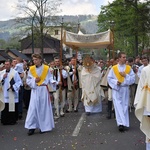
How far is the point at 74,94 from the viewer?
14.4 metres

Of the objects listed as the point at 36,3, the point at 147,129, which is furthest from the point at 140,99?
the point at 36,3

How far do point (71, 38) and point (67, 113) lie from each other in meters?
2.77

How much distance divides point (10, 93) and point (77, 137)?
3.38 m

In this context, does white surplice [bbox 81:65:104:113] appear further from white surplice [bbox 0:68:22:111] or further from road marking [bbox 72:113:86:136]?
white surplice [bbox 0:68:22:111]

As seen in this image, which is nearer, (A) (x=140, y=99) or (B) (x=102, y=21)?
(A) (x=140, y=99)

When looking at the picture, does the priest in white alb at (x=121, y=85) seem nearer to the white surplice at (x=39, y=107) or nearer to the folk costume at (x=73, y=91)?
the white surplice at (x=39, y=107)

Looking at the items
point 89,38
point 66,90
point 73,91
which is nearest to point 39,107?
point 66,90

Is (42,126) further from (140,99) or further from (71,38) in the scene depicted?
(71,38)

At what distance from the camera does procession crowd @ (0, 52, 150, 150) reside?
966 centimetres

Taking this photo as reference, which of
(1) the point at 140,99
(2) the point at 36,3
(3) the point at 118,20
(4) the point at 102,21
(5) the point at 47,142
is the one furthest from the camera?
(4) the point at 102,21

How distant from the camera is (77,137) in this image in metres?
9.03

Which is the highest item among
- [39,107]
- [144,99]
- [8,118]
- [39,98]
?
[144,99]

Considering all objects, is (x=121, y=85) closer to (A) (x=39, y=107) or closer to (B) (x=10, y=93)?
(A) (x=39, y=107)

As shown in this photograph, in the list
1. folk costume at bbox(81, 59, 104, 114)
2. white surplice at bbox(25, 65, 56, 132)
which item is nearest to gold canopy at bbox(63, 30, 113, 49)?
folk costume at bbox(81, 59, 104, 114)
